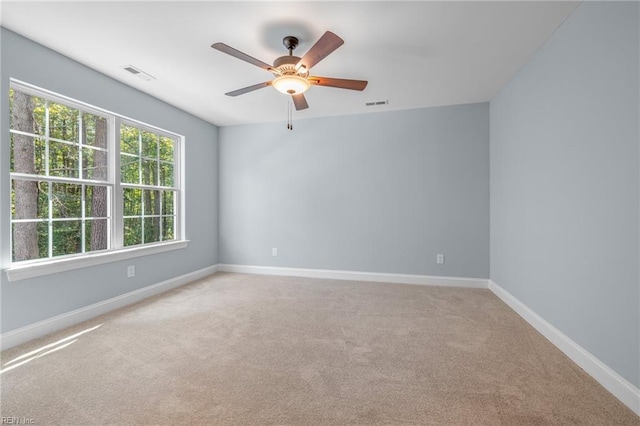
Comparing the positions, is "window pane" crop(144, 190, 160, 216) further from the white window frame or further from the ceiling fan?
the ceiling fan

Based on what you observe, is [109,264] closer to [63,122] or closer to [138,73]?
[63,122]

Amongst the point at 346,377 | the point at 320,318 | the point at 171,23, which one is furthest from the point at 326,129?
the point at 346,377

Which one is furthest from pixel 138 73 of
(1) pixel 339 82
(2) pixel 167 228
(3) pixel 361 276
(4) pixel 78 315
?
(3) pixel 361 276

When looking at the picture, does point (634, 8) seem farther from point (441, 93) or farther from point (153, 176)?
point (153, 176)

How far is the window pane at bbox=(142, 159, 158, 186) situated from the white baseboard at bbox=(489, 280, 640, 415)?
15.5ft

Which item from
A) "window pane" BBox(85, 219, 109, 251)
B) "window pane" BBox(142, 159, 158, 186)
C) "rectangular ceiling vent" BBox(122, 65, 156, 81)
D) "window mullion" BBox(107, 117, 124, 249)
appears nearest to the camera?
"rectangular ceiling vent" BBox(122, 65, 156, 81)

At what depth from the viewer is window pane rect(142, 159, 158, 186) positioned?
3762mm

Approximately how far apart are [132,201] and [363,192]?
3.20 metres

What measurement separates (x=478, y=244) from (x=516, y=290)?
0.99 meters

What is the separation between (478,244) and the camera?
4.04m

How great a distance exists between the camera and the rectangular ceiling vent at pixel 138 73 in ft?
9.70

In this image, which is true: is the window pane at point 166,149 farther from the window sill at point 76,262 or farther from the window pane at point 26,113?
the window pane at point 26,113

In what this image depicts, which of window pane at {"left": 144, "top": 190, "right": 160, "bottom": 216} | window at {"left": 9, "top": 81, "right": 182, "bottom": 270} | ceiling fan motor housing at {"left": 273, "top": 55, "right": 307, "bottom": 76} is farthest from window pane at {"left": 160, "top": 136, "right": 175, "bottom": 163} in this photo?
ceiling fan motor housing at {"left": 273, "top": 55, "right": 307, "bottom": 76}

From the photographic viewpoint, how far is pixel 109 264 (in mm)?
3148
